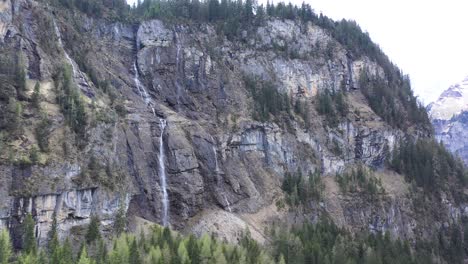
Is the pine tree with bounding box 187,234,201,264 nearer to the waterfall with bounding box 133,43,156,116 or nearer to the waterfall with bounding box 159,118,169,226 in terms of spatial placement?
the waterfall with bounding box 159,118,169,226

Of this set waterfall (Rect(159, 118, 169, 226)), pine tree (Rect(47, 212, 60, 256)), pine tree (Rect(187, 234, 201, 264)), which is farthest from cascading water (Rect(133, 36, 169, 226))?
pine tree (Rect(47, 212, 60, 256))

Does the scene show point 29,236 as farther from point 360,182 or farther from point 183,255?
point 360,182

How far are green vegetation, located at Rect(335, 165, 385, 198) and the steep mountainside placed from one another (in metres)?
0.51

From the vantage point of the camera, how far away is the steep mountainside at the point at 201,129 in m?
100

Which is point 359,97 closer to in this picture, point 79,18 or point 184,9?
point 184,9

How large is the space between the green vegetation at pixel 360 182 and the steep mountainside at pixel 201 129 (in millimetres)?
514

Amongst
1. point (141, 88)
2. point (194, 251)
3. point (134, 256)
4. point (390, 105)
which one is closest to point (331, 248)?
point (194, 251)

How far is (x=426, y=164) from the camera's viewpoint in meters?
168

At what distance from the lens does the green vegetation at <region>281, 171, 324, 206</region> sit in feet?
450

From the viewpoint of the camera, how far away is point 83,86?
11944cm

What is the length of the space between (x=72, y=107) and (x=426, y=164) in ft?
382

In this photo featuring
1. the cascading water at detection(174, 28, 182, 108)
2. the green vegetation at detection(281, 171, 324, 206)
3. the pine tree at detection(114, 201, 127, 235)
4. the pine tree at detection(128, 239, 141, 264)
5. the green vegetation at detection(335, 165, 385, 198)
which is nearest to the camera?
the pine tree at detection(128, 239, 141, 264)

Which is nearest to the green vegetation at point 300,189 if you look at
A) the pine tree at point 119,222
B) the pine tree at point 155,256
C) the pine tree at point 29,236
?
the pine tree at point 119,222

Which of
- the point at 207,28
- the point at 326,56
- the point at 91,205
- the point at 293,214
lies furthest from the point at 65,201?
the point at 326,56
